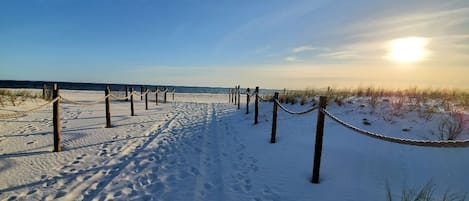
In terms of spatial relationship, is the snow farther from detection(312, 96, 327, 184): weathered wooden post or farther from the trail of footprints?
detection(312, 96, 327, 184): weathered wooden post

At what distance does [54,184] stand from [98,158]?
1.53 metres

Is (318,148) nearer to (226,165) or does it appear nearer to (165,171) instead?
(226,165)

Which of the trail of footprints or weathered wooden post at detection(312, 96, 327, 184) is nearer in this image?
the trail of footprints

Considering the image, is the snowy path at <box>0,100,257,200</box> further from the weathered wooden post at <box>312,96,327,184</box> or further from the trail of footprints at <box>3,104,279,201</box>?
the weathered wooden post at <box>312,96,327,184</box>

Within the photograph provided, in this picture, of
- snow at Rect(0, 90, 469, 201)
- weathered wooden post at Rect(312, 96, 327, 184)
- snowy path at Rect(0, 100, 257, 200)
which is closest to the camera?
snowy path at Rect(0, 100, 257, 200)

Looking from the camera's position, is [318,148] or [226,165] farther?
[226,165]

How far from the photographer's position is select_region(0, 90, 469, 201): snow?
448cm

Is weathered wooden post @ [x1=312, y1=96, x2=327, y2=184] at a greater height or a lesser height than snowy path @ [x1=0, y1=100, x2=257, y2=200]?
greater

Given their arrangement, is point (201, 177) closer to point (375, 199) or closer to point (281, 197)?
point (281, 197)

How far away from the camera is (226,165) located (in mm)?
5988

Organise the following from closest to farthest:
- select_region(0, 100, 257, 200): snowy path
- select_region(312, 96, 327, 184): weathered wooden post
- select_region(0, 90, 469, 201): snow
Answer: select_region(0, 100, 257, 200): snowy path → select_region(0, 90, 469, 201): snow → select_region(312, 96, 327, 184): weathered wooden post

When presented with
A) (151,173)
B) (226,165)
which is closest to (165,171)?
(151,173)

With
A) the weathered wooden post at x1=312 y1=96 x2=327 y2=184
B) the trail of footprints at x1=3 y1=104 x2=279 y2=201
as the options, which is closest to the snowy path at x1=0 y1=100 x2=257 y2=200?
the trail of footprints at x1=3 y1=104 x2=279 y2=201

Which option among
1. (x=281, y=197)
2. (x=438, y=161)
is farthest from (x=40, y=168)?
(x=438, y=161)
